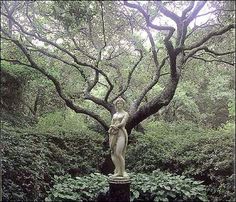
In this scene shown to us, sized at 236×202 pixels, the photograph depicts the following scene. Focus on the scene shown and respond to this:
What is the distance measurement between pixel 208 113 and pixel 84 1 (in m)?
7.16

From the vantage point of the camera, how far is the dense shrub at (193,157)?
555 cm

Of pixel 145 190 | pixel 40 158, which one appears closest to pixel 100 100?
pixel 40 158

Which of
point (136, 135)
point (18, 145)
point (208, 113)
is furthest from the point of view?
point (208, 113)

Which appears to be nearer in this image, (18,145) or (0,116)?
(18,145)

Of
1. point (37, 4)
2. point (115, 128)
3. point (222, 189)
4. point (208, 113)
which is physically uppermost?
point (37, 4)

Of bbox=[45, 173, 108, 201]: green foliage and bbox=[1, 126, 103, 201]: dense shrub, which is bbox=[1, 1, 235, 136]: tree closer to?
bbox=[1, 126, 103, 201]: dense shrub

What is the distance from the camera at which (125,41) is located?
8.37 metres

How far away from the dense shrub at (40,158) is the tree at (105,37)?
0.83 m

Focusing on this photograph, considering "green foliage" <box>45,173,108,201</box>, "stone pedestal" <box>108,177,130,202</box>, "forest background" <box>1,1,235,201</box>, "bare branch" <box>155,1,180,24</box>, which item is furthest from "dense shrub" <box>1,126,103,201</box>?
"bare branch" <box>155,1,180,24</box>

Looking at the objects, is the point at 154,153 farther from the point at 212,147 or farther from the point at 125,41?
the point at 125,41

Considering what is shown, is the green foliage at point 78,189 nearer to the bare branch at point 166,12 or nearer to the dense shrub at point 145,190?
the dense shrub at point 145,190

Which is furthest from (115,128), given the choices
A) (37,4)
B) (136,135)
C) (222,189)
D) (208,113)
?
(208,113)

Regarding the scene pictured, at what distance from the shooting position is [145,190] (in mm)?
5211

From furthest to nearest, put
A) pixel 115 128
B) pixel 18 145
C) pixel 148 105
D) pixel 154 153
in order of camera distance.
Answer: pixel 154 153 < pixel 148 105 < pixel 18 145 < pixel 115 128
